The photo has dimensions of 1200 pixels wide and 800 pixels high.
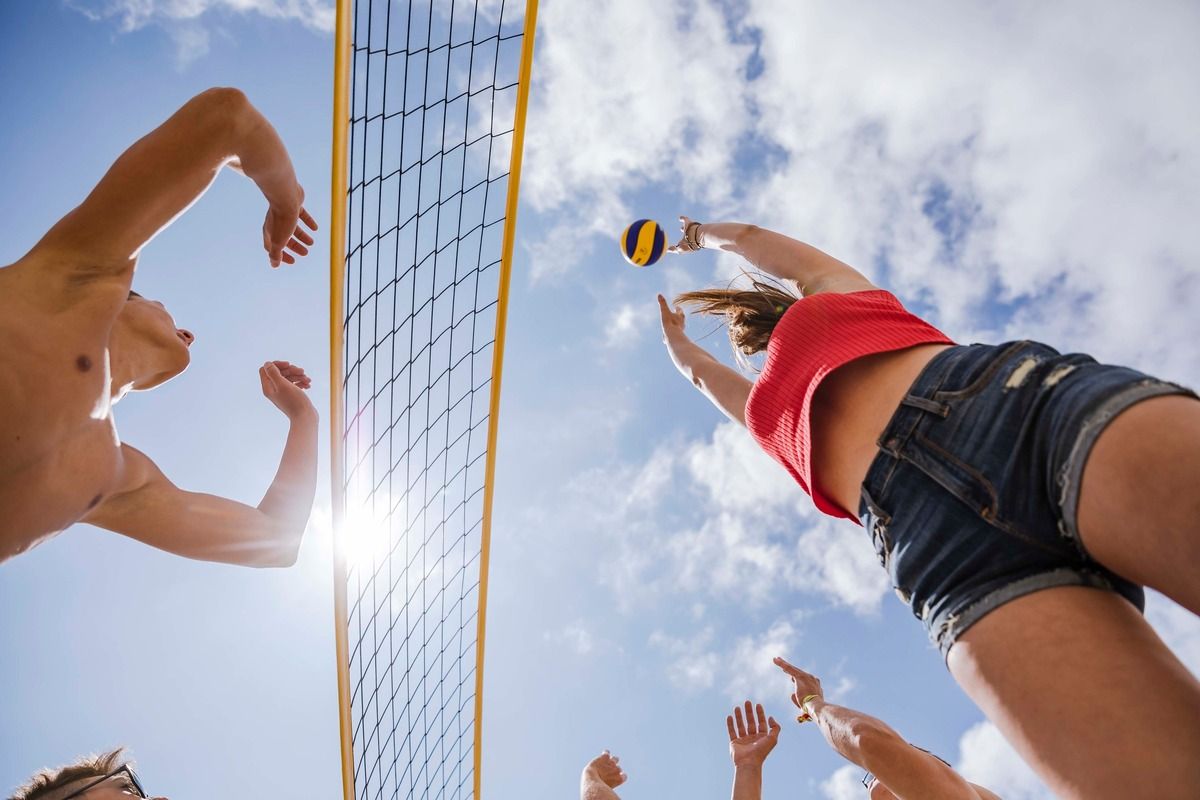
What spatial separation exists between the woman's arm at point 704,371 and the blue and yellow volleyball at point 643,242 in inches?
57.1

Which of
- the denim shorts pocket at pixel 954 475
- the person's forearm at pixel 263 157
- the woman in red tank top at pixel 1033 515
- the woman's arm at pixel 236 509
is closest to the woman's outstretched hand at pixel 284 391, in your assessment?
the woman's arm at pixel 236 509

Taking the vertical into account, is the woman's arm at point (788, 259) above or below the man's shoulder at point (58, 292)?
below

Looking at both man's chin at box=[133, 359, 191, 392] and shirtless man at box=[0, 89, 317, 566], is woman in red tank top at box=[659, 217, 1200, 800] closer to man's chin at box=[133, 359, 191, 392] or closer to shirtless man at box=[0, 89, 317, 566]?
shirtless man at box=[0, 89, 317, 566]

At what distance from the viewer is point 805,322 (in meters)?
1.53

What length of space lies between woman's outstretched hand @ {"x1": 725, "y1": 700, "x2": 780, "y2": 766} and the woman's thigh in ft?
7.59

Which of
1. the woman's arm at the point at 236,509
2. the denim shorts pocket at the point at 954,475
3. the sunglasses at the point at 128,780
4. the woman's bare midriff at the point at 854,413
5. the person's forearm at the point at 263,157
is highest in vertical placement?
the person's forearm at the point at 263,157

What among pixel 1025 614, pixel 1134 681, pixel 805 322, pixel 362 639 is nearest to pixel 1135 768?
pixel 1134 681

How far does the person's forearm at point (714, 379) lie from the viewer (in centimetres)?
205

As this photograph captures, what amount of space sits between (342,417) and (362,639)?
109cm

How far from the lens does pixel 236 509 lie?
7.52ft

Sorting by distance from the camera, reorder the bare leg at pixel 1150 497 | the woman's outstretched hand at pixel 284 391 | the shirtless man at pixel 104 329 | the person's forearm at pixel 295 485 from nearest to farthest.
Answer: the bare leg at pixel 1150 497 → the shirtless man at pixel 104 329 → the person's forearm at pixel 295 485 → the woman's outstretched hand at pixel 284 391

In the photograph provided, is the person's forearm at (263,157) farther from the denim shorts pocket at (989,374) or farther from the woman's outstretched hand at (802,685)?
the woman's outstretched hand at (802,685)

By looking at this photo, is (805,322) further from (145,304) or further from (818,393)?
(145,304)

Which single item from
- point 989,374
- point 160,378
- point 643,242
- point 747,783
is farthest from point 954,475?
point 643,242
